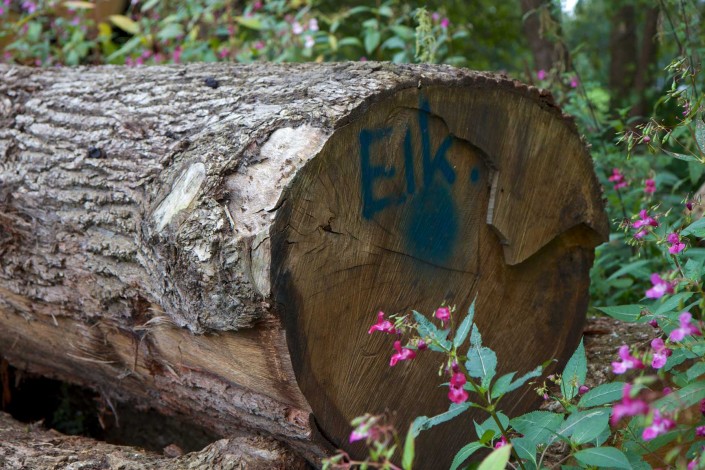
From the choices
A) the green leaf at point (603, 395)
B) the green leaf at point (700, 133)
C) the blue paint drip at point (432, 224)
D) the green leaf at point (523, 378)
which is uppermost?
the green leaf at point (700, 133)

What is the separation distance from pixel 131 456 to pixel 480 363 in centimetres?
106

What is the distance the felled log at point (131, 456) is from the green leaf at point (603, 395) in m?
0.81

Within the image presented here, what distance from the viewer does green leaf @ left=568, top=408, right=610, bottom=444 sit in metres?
1.46

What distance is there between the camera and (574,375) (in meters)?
1.61

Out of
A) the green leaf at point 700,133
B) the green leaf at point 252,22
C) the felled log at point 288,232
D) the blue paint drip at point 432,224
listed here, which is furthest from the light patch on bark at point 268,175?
the green leaf at point 252,22

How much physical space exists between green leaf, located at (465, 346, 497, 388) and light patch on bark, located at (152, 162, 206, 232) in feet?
2.45

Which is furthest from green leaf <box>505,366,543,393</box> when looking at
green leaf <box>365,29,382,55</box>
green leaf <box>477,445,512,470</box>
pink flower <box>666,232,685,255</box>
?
green leaf <box>365,29,382,55</box>

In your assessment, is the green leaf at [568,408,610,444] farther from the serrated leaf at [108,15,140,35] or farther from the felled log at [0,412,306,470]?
the serrated leaf at [108,15,140,35]

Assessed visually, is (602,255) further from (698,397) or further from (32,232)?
(32,232)

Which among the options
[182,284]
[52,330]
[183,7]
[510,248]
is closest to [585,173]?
[510,248]

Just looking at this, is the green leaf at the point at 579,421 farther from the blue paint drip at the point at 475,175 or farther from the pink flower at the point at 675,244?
the blue paint drip at the point at 475,175

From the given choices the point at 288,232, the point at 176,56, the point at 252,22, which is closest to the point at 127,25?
the point at 176,56

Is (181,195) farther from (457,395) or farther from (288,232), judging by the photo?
(457,395)

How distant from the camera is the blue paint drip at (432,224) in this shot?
2008mm
